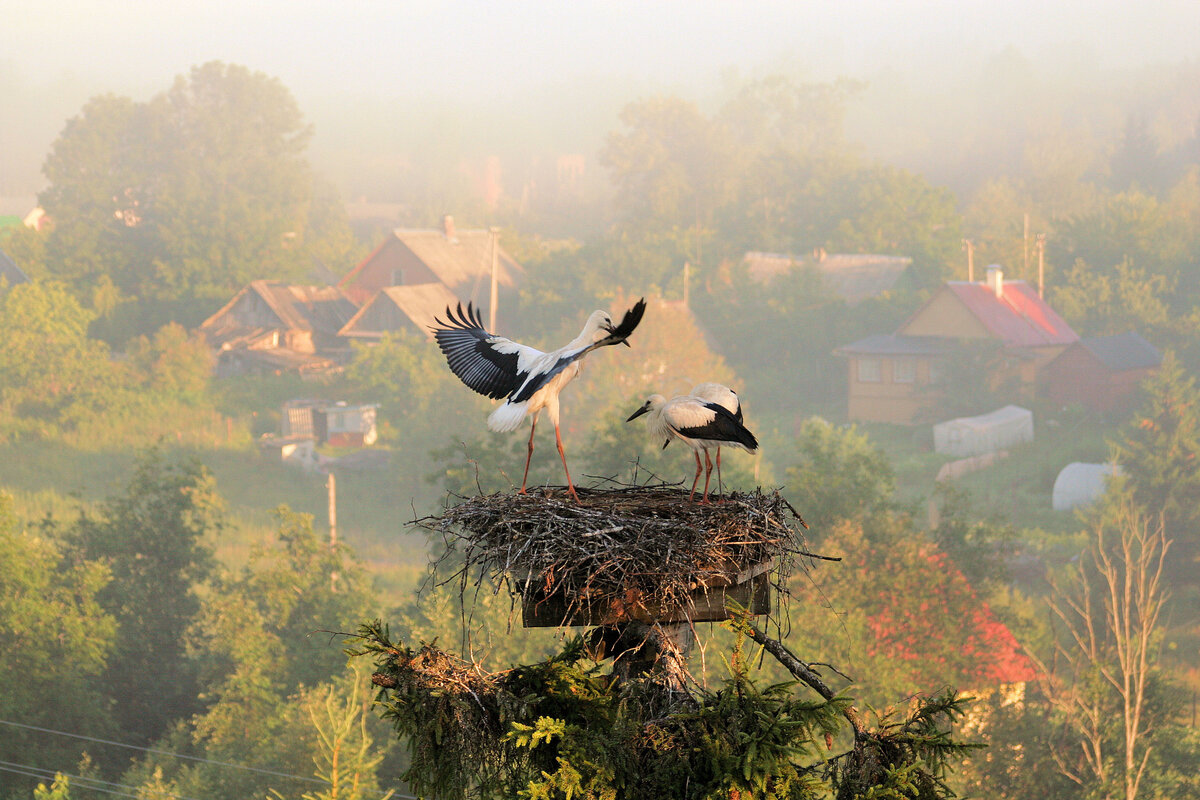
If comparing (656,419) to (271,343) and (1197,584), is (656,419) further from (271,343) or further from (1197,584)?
(271,343)

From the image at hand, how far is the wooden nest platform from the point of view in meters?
4.37

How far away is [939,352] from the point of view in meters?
57.1

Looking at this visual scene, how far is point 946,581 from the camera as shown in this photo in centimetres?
2942

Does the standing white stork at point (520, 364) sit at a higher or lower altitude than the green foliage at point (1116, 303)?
lower

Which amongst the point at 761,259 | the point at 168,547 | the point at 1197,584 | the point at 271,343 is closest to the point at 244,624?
the point at 168,547

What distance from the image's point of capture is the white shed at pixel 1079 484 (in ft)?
146

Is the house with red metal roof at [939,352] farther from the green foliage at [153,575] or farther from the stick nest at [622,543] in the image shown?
the stick nest at [622,543]

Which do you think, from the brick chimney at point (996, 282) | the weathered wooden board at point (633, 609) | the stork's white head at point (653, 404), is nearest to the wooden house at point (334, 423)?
the brick chimney at point (996, 282)

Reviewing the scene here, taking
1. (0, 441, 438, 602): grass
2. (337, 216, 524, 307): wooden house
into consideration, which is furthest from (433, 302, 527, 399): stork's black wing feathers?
(337, 216, 524, 307): wooden house

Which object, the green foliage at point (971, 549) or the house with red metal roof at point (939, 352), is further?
the house with red metal roof at point (939, 352)

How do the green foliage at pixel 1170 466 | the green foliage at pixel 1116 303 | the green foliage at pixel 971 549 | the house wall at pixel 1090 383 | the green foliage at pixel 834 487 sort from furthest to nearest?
the green foliage at pixel 1116 303 → the house wall at pixel 1090 383 → the green foliage at pixel 1170 466 → the green foliage at pixel 834 487 → the green foliage at pixel 971 549

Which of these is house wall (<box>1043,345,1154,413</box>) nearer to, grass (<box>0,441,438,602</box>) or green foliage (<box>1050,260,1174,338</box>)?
green foliage (<box>1050,260,1174,338</box>)

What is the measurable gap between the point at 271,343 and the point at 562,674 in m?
69.5

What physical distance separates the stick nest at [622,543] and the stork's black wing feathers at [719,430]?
60cm
